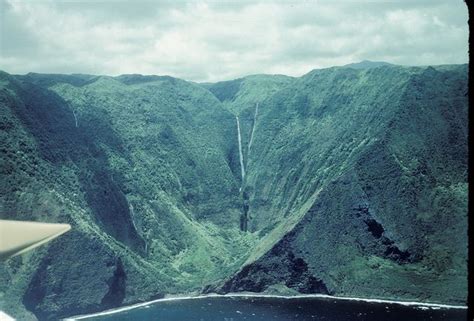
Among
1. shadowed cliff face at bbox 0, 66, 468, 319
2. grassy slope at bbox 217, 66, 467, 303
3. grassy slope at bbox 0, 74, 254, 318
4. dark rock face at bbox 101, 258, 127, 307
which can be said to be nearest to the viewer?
grassy slope at bbox 0, 74, 254, 318

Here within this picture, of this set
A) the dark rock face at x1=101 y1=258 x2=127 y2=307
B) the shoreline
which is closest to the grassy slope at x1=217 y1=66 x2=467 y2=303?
the shoreline

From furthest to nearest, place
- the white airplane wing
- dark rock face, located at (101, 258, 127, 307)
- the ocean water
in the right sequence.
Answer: dark rock face, located at (101, 258, 127, 307) → the ocean water → the white airplane wing

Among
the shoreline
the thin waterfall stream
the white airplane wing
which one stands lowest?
the shoreline

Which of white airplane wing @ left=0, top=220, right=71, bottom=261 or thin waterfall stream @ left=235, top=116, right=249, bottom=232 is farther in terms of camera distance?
thin waterfall stream @ left=235, top=116, right=249, bottom=232

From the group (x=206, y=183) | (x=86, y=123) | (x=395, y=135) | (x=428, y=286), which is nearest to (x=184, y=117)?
(x=206, y=183)

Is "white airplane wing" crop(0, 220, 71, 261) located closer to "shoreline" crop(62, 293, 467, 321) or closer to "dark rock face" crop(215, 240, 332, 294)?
"shoreline" crop(62, 293, 467, 321)

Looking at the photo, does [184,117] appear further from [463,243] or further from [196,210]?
[463,243]

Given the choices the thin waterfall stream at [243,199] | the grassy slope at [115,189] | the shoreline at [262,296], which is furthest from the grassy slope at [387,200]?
the grassy slope at [115,189]
